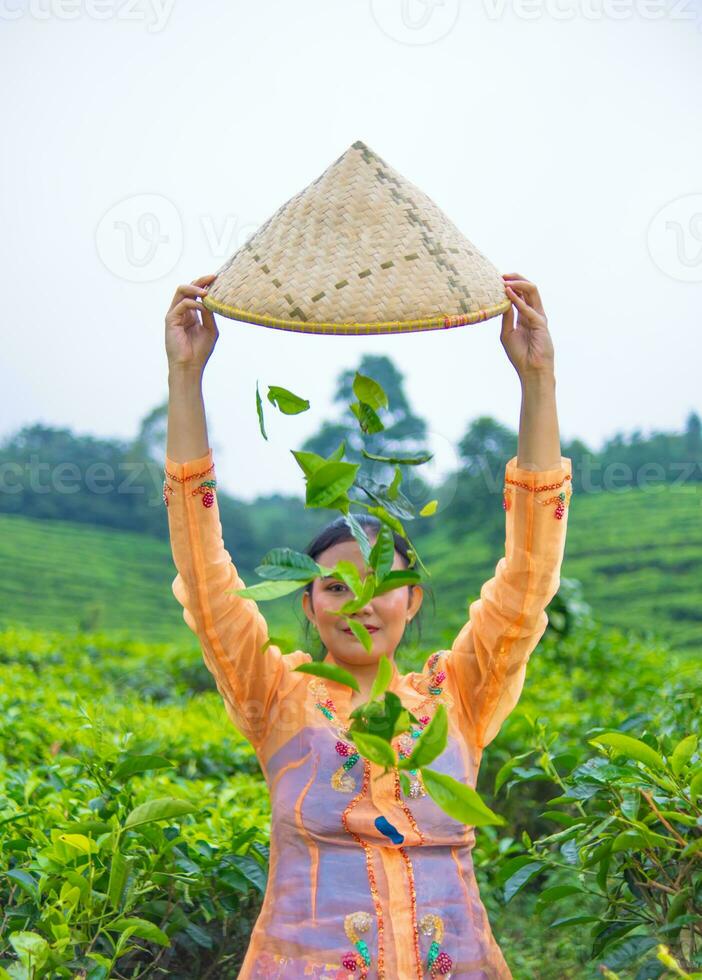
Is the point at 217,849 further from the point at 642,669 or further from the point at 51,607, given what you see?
the point at 51,607

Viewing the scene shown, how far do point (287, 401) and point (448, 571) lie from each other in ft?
21.9

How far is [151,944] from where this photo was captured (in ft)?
6.15

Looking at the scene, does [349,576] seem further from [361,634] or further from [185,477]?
[185,477]

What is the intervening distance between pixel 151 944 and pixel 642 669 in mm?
2283

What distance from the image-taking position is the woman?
1.66 metres

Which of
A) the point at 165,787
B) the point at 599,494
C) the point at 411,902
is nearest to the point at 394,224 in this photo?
the point at 411,902

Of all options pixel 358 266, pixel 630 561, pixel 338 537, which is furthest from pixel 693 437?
pixel 358 266

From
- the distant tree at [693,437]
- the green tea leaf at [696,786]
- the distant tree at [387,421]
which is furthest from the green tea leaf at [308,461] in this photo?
the distant tree at [693,437]

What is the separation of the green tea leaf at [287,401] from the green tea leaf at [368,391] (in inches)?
2.3

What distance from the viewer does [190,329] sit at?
170 cm

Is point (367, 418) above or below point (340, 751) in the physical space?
above

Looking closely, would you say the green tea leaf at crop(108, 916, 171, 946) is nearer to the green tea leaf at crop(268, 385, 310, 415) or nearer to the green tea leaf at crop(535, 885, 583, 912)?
the green tea leaf at crop(535, 885, 583, 912)

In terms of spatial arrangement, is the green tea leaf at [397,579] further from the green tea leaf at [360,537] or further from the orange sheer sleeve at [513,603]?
the orange sheer sleeve at [513,603]

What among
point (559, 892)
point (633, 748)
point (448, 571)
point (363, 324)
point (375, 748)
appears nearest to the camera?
point (375, 748)
